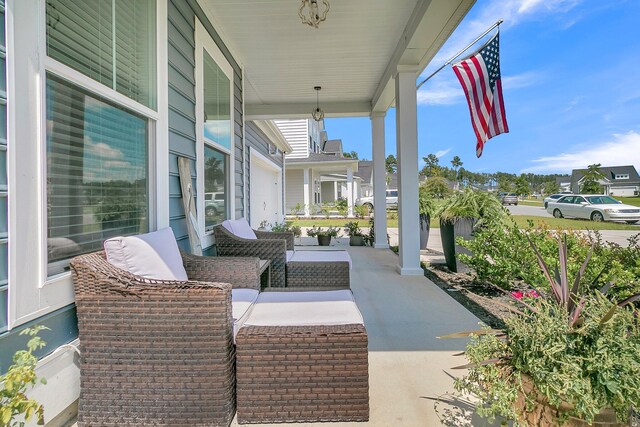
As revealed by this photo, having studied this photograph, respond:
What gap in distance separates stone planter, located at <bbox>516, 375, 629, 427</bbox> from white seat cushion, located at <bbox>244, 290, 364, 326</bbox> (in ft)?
2.46

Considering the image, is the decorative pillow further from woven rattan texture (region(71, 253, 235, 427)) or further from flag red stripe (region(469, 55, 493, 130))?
flag red stripe (region(469, 55, 493, 130))

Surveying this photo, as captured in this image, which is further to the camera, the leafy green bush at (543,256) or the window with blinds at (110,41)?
the leafy green bush at (543,256)

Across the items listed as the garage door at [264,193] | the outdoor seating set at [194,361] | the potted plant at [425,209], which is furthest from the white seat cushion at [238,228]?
the potted plant at [425,209]

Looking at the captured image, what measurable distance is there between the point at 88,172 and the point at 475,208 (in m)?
4.70

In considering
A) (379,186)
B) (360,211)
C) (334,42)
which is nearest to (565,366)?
(334,42)

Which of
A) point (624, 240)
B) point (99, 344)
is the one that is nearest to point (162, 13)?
point (99, 344)

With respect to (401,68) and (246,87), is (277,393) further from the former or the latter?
(246,87)

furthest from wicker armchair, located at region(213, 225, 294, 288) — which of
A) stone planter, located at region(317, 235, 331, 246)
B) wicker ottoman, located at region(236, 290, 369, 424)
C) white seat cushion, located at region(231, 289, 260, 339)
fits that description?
stone planter, located at region(317, 235, 331, 246)

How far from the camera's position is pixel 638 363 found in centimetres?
120

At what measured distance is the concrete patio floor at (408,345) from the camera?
6.07 ft

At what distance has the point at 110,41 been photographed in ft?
6.98

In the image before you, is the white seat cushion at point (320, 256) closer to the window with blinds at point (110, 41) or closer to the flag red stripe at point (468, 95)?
the window with blinds at point (110, 41)

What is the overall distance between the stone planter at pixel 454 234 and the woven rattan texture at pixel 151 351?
13.8 feet

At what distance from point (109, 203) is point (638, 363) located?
102 inches
